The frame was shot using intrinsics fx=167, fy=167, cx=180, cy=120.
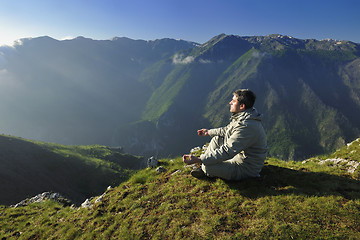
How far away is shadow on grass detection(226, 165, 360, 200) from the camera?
7227 millimetres

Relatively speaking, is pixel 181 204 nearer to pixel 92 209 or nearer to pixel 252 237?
pixel 252 237

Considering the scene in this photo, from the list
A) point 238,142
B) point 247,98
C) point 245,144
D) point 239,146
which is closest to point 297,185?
point 245,144

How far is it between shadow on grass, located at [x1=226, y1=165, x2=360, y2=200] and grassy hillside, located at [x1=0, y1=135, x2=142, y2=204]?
3691 cm

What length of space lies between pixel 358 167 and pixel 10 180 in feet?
166

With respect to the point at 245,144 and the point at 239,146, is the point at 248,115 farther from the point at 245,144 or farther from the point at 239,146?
the point at 239,146

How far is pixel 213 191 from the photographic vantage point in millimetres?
8086

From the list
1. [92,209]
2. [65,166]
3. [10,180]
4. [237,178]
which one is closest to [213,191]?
[237,178]

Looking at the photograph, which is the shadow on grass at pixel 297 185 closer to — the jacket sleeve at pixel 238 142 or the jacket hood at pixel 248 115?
the jacket sleeve at pixel 238 142

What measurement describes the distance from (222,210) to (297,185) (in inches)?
159

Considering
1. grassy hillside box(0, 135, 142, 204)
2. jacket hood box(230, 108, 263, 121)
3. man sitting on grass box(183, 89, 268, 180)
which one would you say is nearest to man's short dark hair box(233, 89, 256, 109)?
man sitting on grass box(183, 89, 268, 180)

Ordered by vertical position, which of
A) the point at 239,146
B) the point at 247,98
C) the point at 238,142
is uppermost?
the point at 247,98

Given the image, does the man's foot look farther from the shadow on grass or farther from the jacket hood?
the jacket hood

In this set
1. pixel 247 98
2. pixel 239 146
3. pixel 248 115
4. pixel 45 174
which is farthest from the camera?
pixel 45 174

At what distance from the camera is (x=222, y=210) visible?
274 inches
